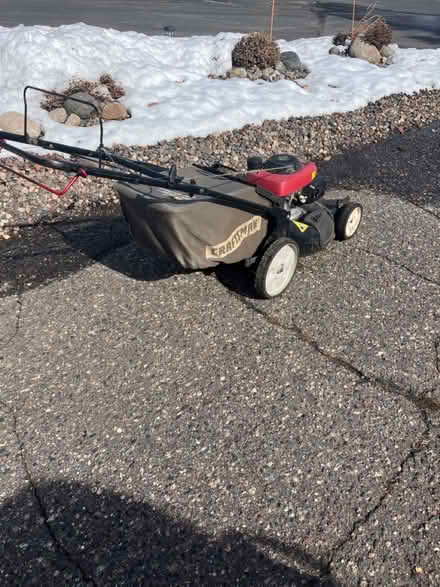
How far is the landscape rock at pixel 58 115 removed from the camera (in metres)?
9.15

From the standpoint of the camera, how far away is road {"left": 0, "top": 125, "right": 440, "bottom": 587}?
9.80 ft

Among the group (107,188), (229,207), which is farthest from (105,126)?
(229,207)

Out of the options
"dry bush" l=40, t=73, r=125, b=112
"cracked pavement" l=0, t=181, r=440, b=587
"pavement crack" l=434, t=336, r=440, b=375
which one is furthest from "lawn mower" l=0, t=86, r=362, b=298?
"dry bush" l=40, t=73, r=125, b=112

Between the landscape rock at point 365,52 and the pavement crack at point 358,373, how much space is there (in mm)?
12496

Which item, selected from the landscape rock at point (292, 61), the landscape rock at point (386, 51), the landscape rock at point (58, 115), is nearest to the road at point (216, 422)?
the landscape rock at point (58, 115)

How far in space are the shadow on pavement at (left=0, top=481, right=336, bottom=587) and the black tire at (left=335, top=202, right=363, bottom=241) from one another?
3.80 meters

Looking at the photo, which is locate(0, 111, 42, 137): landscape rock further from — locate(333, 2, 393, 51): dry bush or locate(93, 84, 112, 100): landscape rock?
locate(333, 2, 393, 51): dry bush

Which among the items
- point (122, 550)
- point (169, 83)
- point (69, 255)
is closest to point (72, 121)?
point (169, 83)

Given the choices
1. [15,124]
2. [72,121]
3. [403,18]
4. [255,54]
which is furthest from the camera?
[403,18]

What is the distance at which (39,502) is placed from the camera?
128 inches

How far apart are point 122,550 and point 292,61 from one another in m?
13.2

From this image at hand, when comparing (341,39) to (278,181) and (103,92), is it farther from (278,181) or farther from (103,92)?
(278,181)

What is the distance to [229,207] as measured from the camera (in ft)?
14.4

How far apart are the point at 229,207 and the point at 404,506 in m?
2.59
